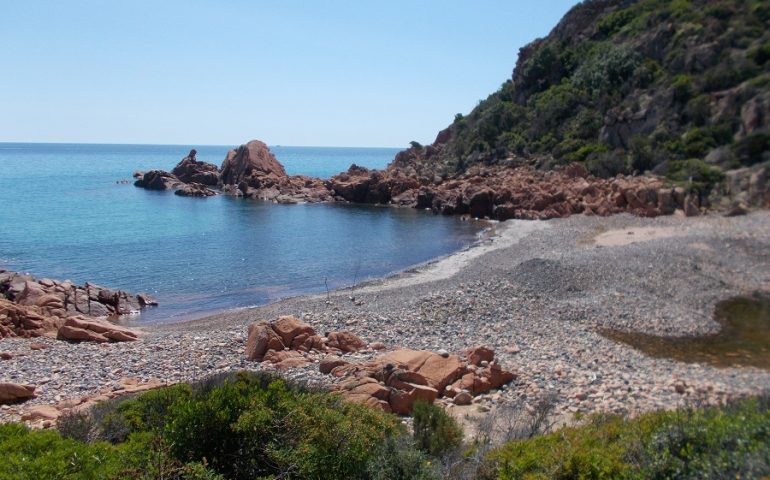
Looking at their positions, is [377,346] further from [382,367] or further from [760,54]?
[760,54]

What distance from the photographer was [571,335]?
16.8 meters

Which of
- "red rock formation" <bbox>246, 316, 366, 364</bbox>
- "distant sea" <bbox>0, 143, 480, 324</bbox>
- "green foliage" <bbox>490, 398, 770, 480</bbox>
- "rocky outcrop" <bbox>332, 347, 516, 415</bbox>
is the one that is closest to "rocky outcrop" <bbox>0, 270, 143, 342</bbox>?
"distant sea" <bbox>0, 143, 480, 324</bbox>

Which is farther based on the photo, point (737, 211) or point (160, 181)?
point (160, 181)

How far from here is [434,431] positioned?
28.0 ft

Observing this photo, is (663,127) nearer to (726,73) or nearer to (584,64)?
(726,73)

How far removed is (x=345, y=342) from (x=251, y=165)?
Result: 61843 mm

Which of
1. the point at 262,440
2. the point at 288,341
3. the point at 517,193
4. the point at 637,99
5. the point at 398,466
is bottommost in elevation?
the point at 288,341

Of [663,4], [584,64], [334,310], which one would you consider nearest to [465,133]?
[584,64]

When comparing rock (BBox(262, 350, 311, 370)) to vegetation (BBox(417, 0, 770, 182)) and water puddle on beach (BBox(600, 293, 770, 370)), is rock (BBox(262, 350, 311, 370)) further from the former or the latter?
vegetation (BBox(417, 0, 770, 182))

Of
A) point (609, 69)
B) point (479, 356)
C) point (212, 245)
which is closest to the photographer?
point (479, 356)

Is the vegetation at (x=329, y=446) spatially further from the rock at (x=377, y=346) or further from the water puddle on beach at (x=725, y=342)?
the water puddle on beach at (x=725, y=342)

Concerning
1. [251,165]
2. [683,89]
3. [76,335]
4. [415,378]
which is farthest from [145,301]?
[251,165]

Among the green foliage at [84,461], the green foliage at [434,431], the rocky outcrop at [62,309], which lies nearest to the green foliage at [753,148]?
the rocky outcrop at [62,309]

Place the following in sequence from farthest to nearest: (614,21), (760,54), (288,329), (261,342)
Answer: (614,21) < (760,54) < (288,329) < (261,342)
